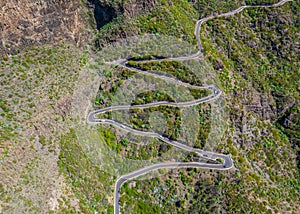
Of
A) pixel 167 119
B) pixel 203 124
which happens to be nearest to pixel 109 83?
pixel 167 119

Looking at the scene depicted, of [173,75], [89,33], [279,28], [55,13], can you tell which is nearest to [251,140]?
[173,75]

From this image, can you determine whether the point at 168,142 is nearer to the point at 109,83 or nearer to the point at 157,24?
the point at 109,83

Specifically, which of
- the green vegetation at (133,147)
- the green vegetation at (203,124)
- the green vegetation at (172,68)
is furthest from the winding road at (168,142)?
the green vegetation at (133,147)

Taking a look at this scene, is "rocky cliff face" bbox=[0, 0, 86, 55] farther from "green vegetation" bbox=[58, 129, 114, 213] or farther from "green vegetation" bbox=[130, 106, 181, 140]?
"green vegetation" bbox=[130, 106, 181, 140]

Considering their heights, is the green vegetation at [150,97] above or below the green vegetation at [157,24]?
below

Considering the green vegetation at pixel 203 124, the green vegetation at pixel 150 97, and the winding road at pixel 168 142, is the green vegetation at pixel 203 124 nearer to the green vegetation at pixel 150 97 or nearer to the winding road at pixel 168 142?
the winding road at pixel 168 142

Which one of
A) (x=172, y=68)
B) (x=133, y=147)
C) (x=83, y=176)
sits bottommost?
(x=133, y=147)

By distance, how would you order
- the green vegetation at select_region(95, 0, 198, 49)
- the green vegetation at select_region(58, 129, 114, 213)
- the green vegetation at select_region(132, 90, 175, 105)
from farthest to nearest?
the green vegetation at select_region(95, 0, 198, 49)
the green vegetation at select_region(132, 90, 175, 105)
the green vegetation at select_region(58, 129, 114, 213)

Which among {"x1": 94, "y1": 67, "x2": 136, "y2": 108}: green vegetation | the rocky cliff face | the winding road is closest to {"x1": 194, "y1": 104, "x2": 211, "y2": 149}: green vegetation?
the winding road
